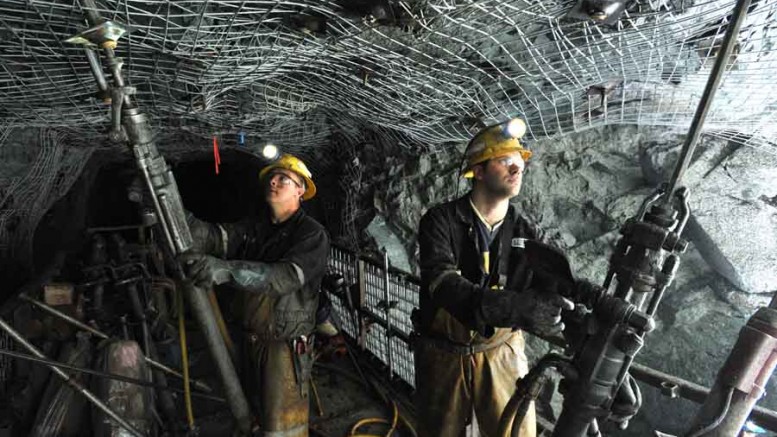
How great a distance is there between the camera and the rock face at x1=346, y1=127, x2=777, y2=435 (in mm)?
4508

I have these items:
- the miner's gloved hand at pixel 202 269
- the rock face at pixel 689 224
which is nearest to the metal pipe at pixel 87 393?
the miner's gloved hand at pixel 202 269

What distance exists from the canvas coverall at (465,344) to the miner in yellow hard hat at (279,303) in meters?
0.92

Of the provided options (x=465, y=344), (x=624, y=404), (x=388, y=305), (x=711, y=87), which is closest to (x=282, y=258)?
(x=465, y=344)

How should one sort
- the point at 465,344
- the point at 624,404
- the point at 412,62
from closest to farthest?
the point at 624,404, the point at 465,344, the point at 412,62

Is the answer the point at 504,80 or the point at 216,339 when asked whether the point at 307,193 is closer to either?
the point at 216,339

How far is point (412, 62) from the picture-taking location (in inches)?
129

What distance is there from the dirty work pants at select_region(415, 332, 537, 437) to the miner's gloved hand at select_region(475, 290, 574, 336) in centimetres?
77

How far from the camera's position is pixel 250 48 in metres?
2.80

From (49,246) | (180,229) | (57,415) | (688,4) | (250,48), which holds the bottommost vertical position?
(49,246)

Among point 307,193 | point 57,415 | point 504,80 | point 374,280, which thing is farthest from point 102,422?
point 504,80

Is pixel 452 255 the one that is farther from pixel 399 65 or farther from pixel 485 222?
pixel 399 65

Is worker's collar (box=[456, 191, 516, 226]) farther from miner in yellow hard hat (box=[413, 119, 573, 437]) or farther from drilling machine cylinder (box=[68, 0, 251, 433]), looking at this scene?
drilling machine cylinder (box=[68, 0, 251, 433])

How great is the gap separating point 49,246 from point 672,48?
28.9 feet

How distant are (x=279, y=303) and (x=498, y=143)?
1814mm
